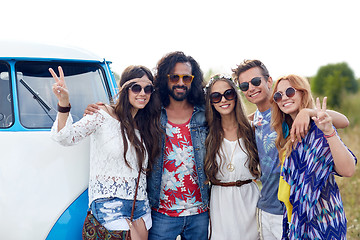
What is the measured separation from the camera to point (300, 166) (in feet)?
8.95

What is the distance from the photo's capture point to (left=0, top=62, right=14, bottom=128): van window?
11.0 feet

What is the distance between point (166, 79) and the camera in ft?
11.9

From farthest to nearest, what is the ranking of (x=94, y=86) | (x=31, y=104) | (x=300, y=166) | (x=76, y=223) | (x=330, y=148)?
(x=94, y=86) → (x=31, y=104) → (x=76, y=223) → (x=300, y=166) → (x=330, y=148)

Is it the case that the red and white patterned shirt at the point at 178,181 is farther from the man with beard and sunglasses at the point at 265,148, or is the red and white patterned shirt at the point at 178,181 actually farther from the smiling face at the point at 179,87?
the man with beard and sunglasses at the point at 265,148

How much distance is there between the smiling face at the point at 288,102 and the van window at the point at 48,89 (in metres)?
1.74

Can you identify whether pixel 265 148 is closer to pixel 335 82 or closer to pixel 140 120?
pixel 140 120

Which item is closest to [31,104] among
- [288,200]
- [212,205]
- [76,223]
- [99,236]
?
[76,223]

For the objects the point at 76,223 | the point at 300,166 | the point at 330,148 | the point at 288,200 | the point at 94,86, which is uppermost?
the point at 94,86

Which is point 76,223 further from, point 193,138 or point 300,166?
point 300,166

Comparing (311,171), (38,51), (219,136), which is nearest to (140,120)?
(219,136)

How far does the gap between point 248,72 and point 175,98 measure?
699 millimetres

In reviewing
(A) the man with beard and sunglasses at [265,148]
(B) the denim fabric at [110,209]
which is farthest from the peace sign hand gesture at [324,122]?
(B) the denim fabric at [110,209]

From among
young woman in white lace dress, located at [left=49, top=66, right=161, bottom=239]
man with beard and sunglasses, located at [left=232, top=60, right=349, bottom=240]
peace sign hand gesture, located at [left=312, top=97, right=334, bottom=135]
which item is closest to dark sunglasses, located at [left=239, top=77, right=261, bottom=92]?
man with beard and sunglasses, located at [left=232, top=60, right=349, bottom=240]

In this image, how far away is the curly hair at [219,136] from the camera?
3285 millimetres
